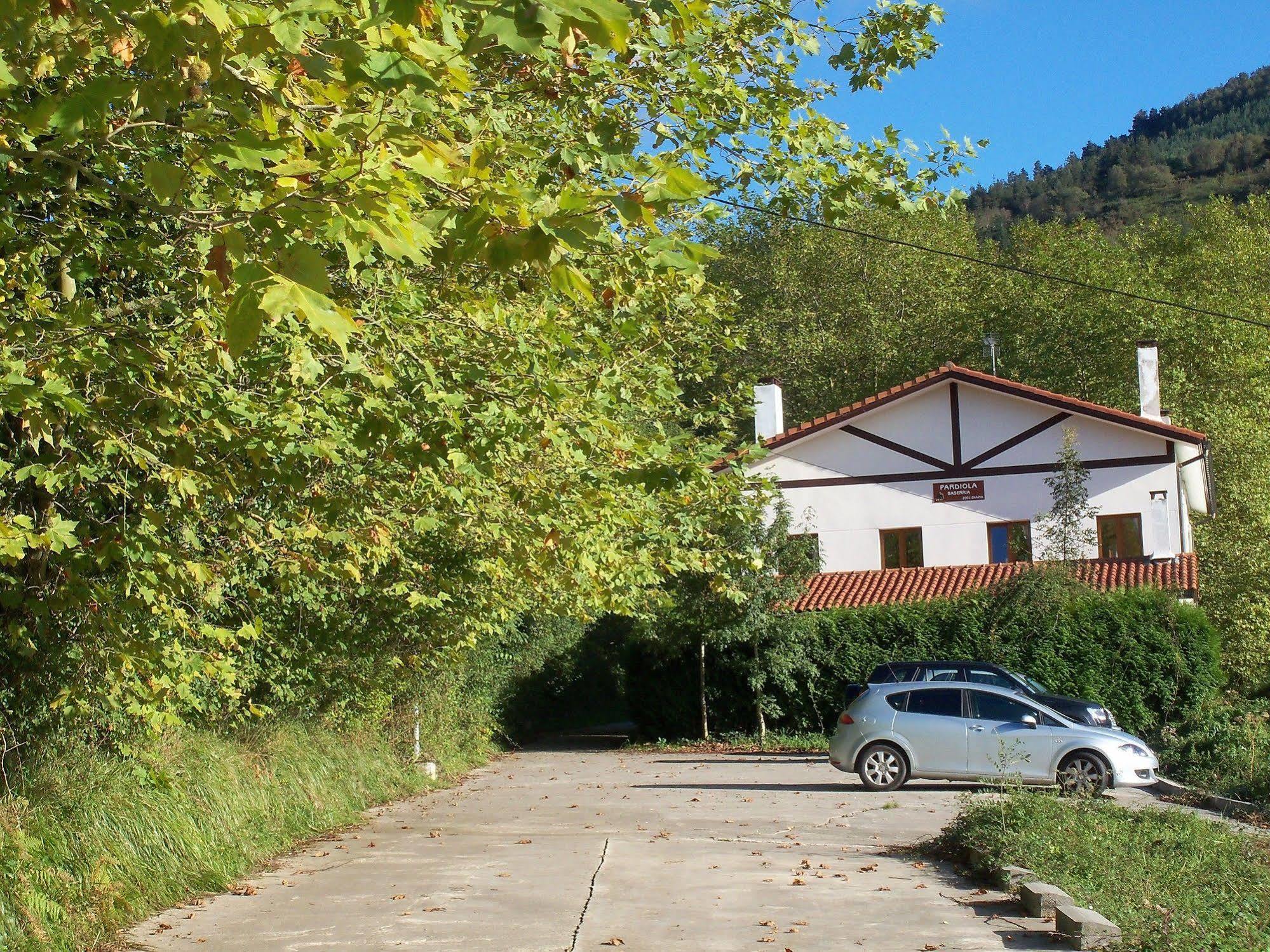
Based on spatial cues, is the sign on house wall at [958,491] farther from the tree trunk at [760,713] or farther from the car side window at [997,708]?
the car side window at [997,708]

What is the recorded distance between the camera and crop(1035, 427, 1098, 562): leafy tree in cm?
2670

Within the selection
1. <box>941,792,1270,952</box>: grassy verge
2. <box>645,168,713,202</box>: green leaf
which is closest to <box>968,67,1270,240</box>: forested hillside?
<box>941,792,1270,952</box>: grassy verge

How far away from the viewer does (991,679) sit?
2128 cm

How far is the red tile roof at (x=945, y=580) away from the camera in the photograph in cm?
2847

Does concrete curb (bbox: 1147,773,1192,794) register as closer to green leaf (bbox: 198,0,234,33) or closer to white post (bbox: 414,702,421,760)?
white post (bbox: 414,702,421,760)

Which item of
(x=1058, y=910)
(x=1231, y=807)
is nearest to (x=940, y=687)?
(x=1231, y=807)

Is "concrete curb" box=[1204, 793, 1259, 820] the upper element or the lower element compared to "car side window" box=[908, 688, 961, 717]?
lower

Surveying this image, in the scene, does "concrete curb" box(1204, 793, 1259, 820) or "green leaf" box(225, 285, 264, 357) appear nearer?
"green leaf" box(225, 285, 264, 357)

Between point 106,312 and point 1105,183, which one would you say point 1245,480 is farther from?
point 1105,183

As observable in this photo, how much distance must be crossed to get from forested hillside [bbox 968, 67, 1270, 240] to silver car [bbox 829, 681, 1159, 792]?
329 feet

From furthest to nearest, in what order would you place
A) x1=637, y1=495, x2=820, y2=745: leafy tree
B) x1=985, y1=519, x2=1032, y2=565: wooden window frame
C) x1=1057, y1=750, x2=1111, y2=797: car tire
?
x1=985, y1=519, x2=1032, y2=565: wooden window frame, x1=637, y1=495, x2=820, y2=745: leafy tree, x1=1057, y1=750, x2=1111, y2=797: car tire

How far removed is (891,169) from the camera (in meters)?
9.73

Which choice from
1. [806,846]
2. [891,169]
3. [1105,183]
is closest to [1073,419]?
[806,846]

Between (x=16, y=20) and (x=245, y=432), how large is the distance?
11.9 feet
